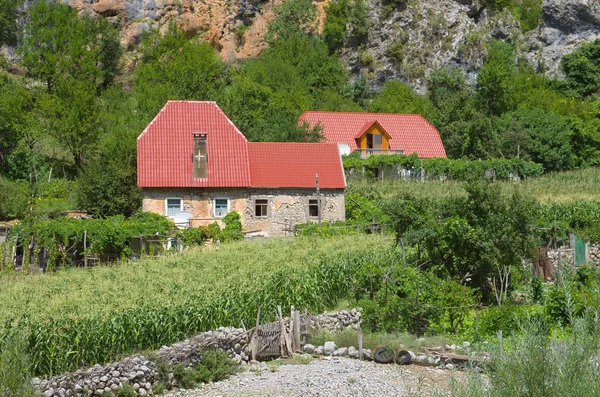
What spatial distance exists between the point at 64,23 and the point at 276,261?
37580mm

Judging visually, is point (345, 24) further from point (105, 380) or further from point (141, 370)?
point (105, 380)

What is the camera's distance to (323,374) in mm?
19984

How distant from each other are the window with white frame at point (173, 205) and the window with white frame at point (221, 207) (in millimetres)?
1606

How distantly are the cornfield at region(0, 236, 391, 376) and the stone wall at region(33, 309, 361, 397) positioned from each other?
62cm

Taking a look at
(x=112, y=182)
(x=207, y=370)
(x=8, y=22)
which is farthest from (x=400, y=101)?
(x=207, y=370)

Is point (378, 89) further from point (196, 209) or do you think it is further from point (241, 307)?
point (241, 307)

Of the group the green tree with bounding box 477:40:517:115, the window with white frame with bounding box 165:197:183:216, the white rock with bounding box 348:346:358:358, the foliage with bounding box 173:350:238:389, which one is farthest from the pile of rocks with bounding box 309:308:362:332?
the green tree with bounding box 477:40:517:115

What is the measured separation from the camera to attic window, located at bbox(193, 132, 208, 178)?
38.0m

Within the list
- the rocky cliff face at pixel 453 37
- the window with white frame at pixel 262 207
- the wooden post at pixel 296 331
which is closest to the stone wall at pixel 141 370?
the wooden post at pixel 296 331

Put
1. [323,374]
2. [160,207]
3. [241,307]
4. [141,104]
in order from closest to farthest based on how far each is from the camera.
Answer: [323,374] < [241,307] < [160,207] < [141,104]

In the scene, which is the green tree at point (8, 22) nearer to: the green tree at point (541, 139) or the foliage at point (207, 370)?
the green tree at point (541, 139)

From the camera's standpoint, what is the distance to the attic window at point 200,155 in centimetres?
3800

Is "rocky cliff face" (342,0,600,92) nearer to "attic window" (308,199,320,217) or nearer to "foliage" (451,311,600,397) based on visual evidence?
"attic window" (308,199,320,217)

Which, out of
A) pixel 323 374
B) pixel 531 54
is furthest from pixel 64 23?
pixel 323 374
